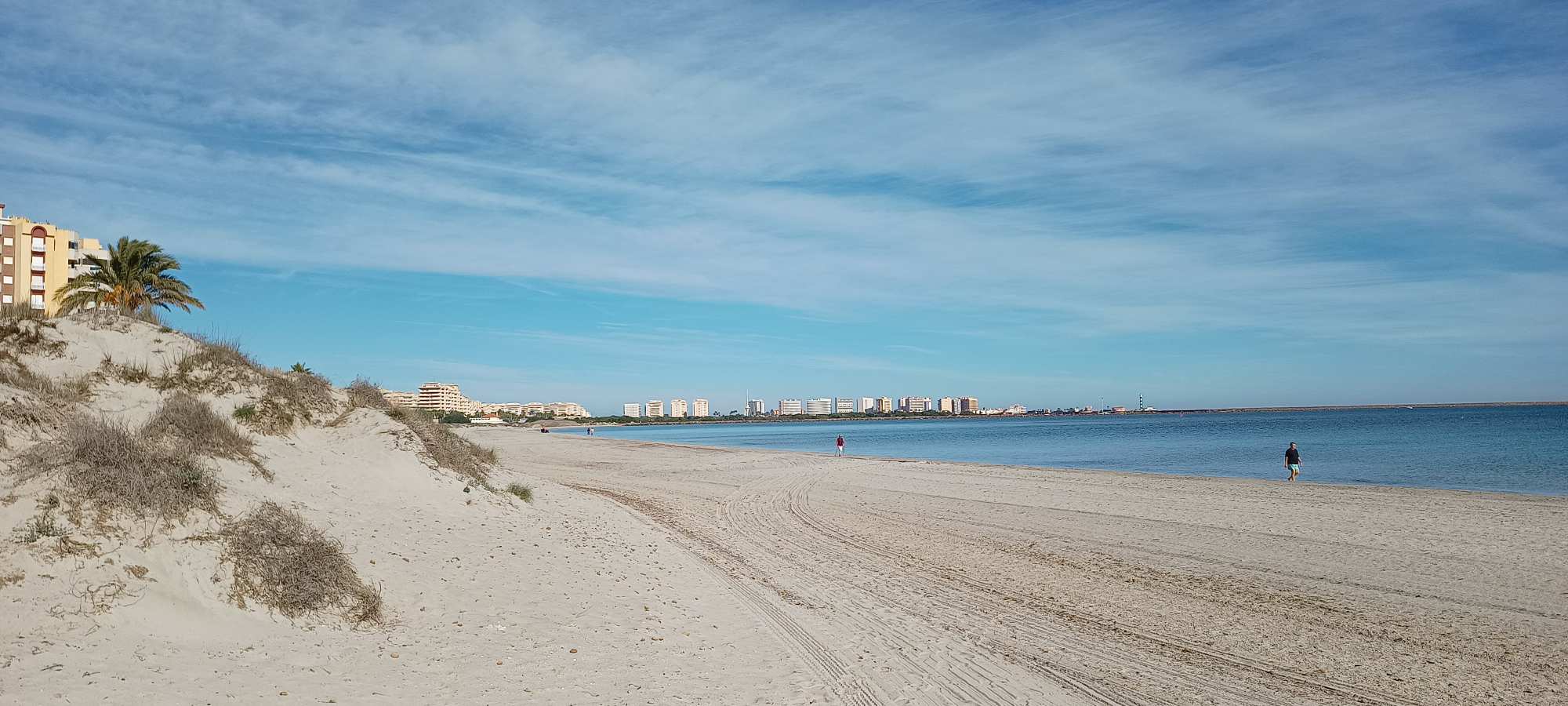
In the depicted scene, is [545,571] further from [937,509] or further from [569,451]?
[569,451]

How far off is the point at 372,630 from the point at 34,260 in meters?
67.8

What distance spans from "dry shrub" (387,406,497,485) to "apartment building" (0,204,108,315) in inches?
1953

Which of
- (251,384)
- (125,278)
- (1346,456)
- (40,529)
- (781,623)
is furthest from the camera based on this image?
(1346,456)

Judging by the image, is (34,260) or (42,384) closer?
(42,384)

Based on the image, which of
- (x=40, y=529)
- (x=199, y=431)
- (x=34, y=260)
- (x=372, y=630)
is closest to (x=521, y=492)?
(x=199, y=431)

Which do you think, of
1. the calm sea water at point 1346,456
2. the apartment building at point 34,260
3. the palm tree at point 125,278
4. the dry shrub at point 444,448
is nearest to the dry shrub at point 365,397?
the dry shrub at point 444,448

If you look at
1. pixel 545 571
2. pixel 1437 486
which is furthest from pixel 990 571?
pixel 1437 486

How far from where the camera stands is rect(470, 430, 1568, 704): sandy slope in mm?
8227

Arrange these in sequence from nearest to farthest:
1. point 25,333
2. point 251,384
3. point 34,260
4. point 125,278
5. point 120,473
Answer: point 120,473 → point 25,333 → point 251,384 → point 125,278 → point 34,260

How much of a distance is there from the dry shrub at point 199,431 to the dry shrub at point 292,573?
2.24 meters

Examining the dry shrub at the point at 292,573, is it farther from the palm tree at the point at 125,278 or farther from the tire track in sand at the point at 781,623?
the palm tree at the point at 125,278

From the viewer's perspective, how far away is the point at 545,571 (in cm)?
1074

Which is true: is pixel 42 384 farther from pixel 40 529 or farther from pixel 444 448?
pixel 444 448

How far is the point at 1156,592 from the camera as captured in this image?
40.6 feet
